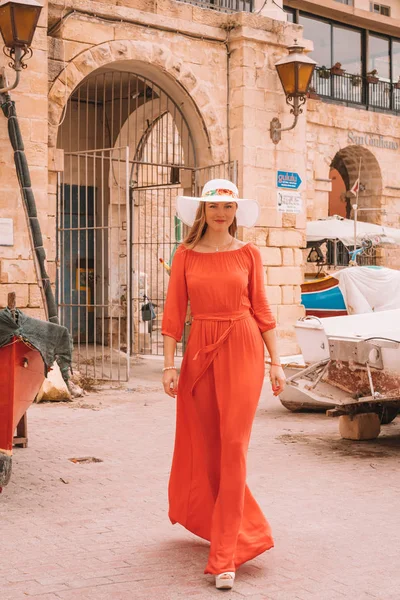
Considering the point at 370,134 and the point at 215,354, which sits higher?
the point at 370,134

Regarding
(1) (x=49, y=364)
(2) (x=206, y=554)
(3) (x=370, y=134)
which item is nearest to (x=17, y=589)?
(2) (x=206, y=554)

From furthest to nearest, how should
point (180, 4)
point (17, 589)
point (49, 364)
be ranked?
point (180, 4) → point (49, 364) → point (17, 589)

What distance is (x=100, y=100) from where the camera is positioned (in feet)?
52.7

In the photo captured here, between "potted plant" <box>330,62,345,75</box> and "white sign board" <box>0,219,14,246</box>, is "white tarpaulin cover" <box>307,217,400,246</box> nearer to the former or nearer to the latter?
"potted plant" <box>330,62,345,75</box>

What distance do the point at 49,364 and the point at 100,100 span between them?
1040cm

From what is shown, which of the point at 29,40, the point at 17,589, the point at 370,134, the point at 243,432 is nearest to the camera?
the point at 17,589

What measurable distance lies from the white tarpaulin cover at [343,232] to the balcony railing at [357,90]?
4.74m

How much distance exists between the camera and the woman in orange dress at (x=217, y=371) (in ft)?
14.8

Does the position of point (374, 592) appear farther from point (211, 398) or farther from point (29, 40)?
point (29, 40)

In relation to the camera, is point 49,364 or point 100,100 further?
point 100,100

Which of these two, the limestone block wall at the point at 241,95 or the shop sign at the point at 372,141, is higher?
the shop sign at the point at 372,141

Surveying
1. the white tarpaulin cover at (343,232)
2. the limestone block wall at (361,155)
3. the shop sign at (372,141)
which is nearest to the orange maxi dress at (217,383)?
the white tarpaulin cover at (343,232)

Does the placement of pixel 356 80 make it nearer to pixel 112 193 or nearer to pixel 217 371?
pixel 112 193

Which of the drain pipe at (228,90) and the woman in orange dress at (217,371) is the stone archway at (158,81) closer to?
the drain pipe at (228,90)
